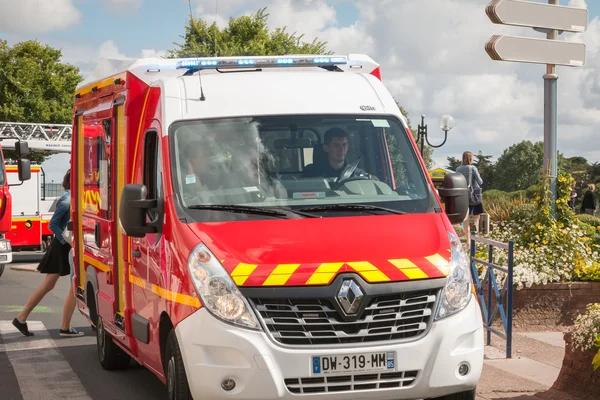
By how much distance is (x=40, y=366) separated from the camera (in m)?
10.1

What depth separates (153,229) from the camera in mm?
6945

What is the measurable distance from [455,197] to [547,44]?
6171 millimetres

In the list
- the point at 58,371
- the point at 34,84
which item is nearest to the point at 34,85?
the point at 34,84

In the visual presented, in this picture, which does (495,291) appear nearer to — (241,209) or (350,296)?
(241,209)

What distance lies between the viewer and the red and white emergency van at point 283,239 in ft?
19.7

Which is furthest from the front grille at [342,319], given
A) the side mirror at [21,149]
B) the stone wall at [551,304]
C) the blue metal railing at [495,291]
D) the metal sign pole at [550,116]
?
the side mirror at [21,149]

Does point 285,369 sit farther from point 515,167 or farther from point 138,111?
point 515,167

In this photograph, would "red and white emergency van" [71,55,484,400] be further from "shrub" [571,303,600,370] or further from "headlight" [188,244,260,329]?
"shrub" [571,303,600,370]

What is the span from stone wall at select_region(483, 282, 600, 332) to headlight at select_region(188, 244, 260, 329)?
18.5ft

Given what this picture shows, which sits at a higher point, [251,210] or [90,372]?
[251,210]

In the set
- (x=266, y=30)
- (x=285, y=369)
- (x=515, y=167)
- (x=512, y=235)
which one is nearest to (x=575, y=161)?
(x=515, y=167)

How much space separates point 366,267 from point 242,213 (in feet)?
3.08

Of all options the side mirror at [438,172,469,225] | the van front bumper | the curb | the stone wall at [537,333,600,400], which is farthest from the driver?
the curb

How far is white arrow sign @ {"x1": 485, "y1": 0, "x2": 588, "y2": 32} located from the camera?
12219mm
